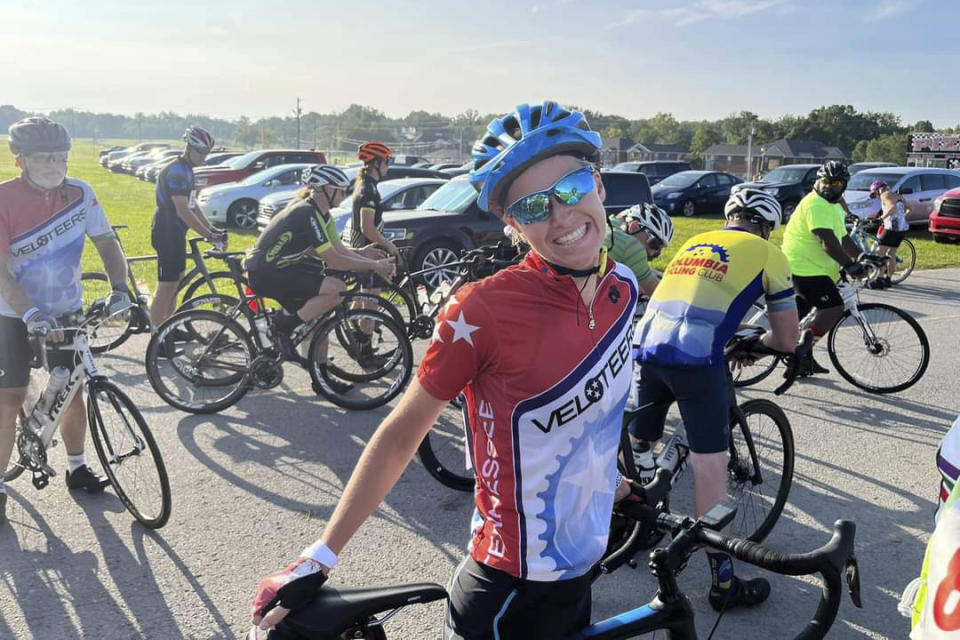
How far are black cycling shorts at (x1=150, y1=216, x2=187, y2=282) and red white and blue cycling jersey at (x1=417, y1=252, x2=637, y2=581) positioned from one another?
6.56 metres

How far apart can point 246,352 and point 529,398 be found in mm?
4796

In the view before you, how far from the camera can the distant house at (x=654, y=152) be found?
101000mm

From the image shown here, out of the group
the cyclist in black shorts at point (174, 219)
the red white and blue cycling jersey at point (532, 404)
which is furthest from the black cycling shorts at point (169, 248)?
the red white and blue cycling jersey at point (532, 404)

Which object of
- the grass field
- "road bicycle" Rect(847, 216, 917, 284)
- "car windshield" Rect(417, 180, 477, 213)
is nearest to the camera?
"road bicycle" Rect(847, 216, 917, 284)

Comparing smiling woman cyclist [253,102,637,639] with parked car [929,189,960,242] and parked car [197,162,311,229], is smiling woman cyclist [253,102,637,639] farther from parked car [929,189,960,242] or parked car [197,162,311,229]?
parked car [929,189,960,242]

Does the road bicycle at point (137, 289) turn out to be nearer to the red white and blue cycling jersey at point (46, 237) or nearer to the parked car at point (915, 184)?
the red white and blue cycling jersey at point (46, 237)

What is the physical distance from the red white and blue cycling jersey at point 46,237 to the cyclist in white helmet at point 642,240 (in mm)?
3470

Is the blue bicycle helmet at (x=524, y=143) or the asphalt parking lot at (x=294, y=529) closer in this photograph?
the blue bicycle helmet at (x=524, y=143)

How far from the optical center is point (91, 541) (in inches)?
155

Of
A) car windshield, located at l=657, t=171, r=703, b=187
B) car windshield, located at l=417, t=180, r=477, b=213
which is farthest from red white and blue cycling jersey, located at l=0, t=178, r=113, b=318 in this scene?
car windshield, located at l=657, t=171, r=703, b=187

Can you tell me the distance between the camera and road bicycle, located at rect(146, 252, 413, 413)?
5.85 metres

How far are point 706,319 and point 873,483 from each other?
2581 mm

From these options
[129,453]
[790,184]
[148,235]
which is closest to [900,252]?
[790,184]

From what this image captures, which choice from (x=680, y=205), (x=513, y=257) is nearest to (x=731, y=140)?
(x=680, y=205)
